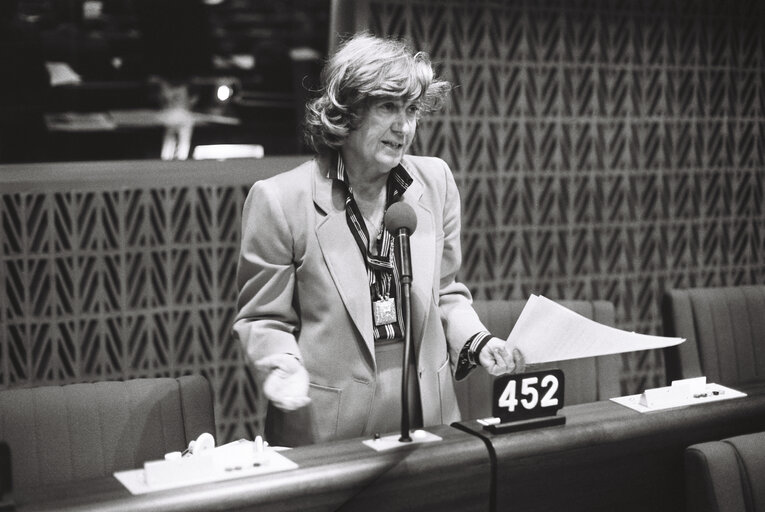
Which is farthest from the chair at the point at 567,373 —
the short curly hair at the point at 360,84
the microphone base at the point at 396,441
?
the microphone base at the point at 396,441

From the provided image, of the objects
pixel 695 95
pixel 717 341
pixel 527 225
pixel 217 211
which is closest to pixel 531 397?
pixel 717 341

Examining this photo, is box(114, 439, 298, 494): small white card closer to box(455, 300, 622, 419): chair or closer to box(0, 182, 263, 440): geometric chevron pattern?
box(455, 300, 622, 419): chair

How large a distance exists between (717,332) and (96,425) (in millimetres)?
2351

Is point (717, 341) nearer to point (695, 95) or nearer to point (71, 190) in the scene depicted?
point (695, 95)

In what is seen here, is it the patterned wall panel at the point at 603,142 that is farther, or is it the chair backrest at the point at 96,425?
the patterned wall panel at the point at 603,142

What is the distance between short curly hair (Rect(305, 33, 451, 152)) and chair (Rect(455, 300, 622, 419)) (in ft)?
3.47

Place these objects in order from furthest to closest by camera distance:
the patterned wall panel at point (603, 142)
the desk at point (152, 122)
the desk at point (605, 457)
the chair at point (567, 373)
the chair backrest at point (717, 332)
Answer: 1. the patterned wall panel at point (603, 142)
2. the desk at point (152, 122)
3. the chair backrest at point (717, 332)
4. the chair at point (567, 373)
5. the desk at point (605, 457)

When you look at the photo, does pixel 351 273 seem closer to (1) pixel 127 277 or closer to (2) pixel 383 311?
(2) pixel 383 311

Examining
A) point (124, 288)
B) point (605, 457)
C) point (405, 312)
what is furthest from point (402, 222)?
point (124, 288)

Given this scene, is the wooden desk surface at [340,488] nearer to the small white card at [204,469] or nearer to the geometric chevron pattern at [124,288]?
the small white card at [204,469]

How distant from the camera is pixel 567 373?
10.5 feet

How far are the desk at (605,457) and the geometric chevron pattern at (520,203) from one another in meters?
2.37

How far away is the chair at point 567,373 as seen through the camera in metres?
3.11

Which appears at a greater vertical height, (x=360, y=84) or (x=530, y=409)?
(x=360, y=84)
